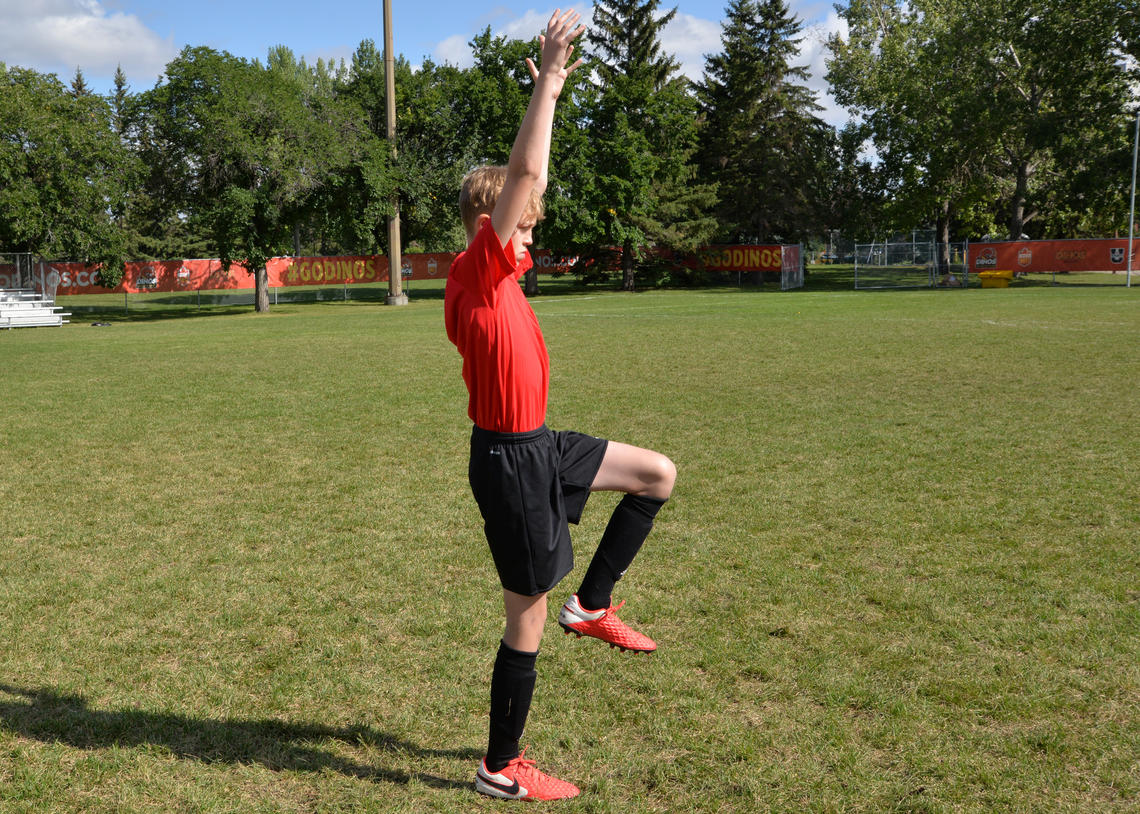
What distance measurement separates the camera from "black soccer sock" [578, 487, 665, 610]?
361 centimetres

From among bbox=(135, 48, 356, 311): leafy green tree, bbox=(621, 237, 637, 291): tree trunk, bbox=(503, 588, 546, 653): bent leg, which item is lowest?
bbox=(503, 588, 546, 653): bent leg

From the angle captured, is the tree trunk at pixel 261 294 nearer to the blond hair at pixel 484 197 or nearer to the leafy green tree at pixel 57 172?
the leafy green tree at pixel 57 172

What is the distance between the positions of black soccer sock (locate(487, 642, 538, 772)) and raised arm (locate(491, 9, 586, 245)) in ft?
4.58

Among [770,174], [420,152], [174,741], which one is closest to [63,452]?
[174,741]

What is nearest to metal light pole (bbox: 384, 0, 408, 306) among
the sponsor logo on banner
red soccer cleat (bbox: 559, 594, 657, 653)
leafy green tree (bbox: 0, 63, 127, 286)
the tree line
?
the tree line

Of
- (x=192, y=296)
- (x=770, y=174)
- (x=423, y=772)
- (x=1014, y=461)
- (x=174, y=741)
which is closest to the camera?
(x=423, y=772)

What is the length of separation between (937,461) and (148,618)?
6203 millimetres

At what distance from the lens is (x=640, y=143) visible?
4594 centimetres

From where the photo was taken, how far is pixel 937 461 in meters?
7.86

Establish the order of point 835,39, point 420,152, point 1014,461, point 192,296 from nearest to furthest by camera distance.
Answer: point 1014,461 < point 420,152 < point 192,296 < point 835,39

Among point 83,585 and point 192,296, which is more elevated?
point 192,296

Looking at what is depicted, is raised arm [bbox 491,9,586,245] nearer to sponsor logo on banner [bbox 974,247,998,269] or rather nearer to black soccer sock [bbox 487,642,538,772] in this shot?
black soccer sock [bbox 487,642,538,772]

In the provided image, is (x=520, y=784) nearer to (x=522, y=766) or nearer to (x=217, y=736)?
(x=522, y=766)

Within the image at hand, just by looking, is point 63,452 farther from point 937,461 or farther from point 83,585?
point 937,461
